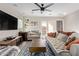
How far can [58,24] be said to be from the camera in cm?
964

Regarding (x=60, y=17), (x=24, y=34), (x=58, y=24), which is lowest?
(x=24, y=34)

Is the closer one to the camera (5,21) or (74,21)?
(5,21)

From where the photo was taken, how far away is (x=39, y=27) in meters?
9.58

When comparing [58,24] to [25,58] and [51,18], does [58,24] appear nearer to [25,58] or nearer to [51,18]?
[51,18]

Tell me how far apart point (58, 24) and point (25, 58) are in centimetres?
903

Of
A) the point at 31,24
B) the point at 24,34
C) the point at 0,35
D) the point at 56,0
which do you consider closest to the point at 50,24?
the point at 31,24

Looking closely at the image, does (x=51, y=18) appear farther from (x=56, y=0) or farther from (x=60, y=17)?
(x=56, y=0)

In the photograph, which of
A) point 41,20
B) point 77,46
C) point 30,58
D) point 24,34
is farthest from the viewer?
point 41,20

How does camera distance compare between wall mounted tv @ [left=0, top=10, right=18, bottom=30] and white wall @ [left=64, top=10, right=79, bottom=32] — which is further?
white wall @ [left=64, top=10, right=79, bottom=32]

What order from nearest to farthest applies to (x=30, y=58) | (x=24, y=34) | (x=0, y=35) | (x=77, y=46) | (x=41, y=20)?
(x=30, y=58) < (x=77, y=46) < (x=0, y=35) < (x=24, y=34) < (x=41, y=20)

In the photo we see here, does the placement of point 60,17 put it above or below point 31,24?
above

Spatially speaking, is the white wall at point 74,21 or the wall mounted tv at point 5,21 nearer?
the wall mounted tv at point 5,21

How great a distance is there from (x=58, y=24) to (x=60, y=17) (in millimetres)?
644

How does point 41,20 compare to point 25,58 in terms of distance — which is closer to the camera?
point 25,58
